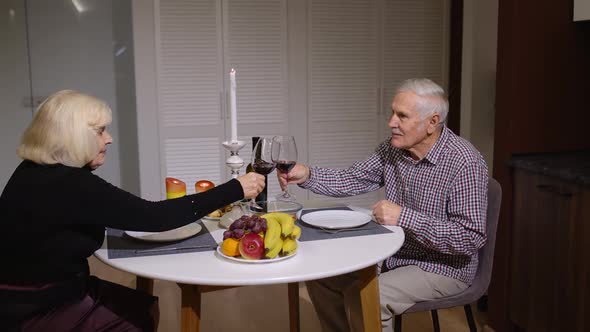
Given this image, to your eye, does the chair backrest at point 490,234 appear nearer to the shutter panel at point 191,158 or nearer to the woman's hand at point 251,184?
the woman's hand at point 251,184

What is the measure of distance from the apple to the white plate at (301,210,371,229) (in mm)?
321

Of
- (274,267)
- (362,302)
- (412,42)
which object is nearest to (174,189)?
(274,267)

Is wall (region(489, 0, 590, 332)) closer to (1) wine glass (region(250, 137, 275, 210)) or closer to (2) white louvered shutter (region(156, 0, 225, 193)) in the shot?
(1) wine glass (region(250, 137, 275, 210))

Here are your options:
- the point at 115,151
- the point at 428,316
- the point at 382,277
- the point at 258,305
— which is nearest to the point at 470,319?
the point at 382,277

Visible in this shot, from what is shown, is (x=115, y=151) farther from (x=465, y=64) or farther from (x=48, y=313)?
(x=48, y=313)

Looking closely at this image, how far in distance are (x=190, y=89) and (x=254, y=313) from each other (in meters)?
1.41

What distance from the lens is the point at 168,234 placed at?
182cm

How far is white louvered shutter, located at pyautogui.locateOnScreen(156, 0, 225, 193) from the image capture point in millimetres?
3602

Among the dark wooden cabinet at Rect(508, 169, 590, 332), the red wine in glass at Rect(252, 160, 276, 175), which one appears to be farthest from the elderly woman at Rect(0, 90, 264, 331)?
the dark wooden cabinet at Rect(508, 169, 590, 332)

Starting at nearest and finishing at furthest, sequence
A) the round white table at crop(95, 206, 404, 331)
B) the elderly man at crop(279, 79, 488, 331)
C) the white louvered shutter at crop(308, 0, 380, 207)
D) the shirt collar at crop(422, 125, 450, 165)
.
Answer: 1. the round white table at crop(95, 206, 404, 331)
2. the elderly man at crop(279, 79, 488, 331)
3. the shirt collar at crop(422, 125, 450, 165)
4. the white louvered shutter at crop(308, 0, 380, 207)

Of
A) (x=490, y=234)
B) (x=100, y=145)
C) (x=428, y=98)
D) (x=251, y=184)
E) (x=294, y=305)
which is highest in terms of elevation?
(x=428, y=98)

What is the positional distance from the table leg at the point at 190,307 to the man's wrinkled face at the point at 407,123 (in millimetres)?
884

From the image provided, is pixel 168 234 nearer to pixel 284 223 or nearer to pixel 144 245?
pixel 144 245

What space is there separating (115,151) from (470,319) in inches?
128
